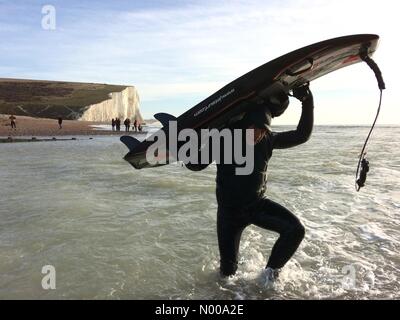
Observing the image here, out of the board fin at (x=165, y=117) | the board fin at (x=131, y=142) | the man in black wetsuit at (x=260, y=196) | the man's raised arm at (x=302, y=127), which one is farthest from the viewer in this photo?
the board fin at (x=131, y=142)

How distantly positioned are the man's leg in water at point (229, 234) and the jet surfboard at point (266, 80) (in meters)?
0.93

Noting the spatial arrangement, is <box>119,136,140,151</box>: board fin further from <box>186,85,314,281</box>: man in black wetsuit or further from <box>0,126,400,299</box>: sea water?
<box>0,126,400,299</box>: sea water

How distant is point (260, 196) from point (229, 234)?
1.74ft

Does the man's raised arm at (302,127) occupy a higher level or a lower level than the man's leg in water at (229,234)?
higher

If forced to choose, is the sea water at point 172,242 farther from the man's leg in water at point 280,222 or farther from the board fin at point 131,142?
the board fin at point 131,142

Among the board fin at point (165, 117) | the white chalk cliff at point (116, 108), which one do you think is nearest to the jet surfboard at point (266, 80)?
the board fin at point (165, 117)

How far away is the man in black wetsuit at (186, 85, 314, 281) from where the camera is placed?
4539 millimetres

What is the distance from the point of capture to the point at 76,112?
85.6m

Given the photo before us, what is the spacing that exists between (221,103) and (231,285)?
199 centimetres

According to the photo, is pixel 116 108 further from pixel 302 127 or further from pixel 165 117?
pixel 302 127

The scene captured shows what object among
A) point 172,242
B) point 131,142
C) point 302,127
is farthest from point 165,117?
point 172,242

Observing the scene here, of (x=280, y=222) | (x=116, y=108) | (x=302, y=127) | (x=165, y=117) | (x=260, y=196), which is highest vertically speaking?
(x=116, y=108)

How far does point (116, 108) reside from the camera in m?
103

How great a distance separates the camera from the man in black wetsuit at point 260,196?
4.54 m
